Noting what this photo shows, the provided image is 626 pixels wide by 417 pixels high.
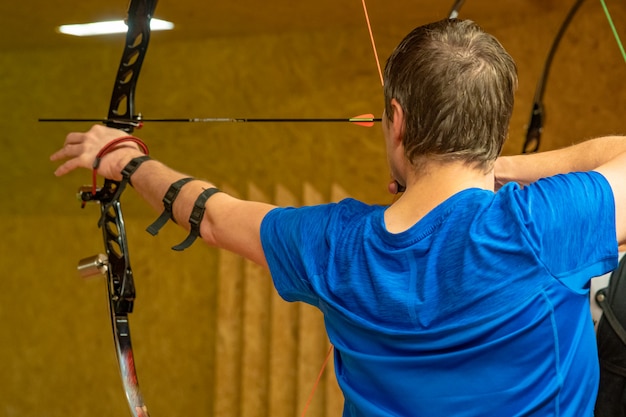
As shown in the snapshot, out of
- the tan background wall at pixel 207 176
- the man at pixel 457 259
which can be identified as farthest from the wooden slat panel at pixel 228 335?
the man at pixel 457 259

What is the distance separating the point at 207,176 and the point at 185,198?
3.05 m

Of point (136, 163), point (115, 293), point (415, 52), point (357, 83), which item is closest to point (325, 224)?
point (415, 52)

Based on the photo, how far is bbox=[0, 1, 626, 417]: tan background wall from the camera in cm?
338

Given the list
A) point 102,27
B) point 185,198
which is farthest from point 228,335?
point 185,198

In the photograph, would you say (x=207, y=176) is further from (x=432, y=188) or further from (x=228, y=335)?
(x=432, y=188)

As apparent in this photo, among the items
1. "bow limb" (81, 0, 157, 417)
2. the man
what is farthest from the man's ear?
"bow limb" (81, 0, 157, 417)

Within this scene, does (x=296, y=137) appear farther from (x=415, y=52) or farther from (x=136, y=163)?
(x=415, y=52)

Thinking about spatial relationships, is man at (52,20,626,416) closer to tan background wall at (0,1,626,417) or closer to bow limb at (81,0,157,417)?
bow limb at (81,0,157,417)

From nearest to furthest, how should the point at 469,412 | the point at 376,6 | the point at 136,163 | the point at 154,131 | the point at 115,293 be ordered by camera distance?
the point at 469,412
the point at 136,163
the point at 115,293
the point at 376,6
the point at 154,131

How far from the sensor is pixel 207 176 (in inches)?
166

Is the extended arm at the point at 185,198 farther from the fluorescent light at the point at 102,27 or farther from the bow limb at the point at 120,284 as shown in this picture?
the fluorescent light at the point at 102,27

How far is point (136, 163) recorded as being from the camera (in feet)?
4.31

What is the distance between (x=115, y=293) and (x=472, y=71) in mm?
966

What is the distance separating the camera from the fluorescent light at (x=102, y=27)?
12.6 ft
